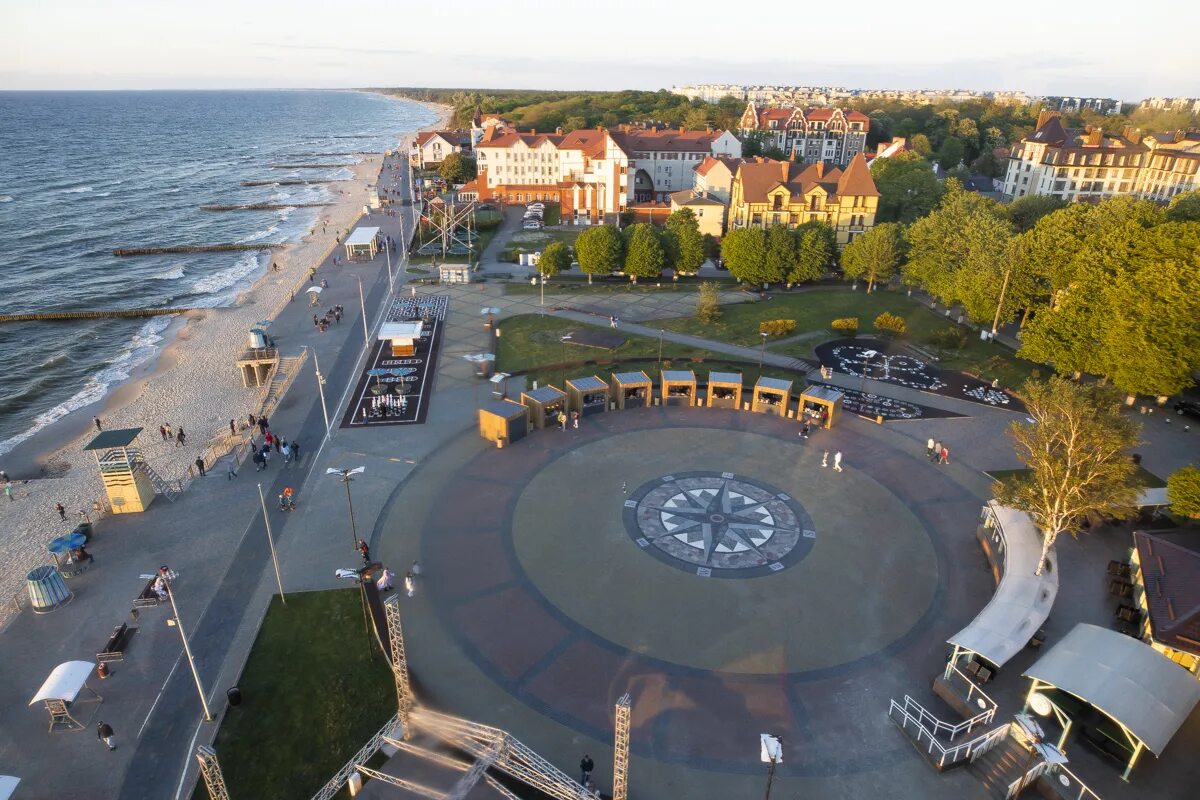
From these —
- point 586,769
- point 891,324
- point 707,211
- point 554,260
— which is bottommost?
point 586,769

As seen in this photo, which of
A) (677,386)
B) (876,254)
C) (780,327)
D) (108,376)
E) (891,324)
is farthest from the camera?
(876,254)

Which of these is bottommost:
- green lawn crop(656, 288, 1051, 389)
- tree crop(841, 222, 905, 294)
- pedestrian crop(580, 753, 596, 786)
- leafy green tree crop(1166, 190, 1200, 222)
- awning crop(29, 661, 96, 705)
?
pedestrian crop(580, 753, 596, 786)

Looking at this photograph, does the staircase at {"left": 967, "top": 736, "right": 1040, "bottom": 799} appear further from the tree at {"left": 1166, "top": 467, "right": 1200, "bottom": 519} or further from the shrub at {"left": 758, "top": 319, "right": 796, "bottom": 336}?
the shrub at {"left": 758, "top": 319, "right": 796, "bottom": 336}

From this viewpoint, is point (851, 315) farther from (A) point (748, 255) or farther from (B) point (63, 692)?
(B) point (63, 692)

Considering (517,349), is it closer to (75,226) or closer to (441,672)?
(441,672)

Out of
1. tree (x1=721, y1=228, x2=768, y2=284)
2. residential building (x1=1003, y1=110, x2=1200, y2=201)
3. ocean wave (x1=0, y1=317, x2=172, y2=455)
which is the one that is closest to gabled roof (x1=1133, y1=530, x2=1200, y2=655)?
tree (x1=721, y1=228, x2=768, y2=284)

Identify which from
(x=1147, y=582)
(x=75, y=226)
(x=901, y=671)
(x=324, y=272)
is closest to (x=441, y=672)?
(x=901, y=671)

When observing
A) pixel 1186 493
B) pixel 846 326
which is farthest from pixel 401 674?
pixel 846 326
